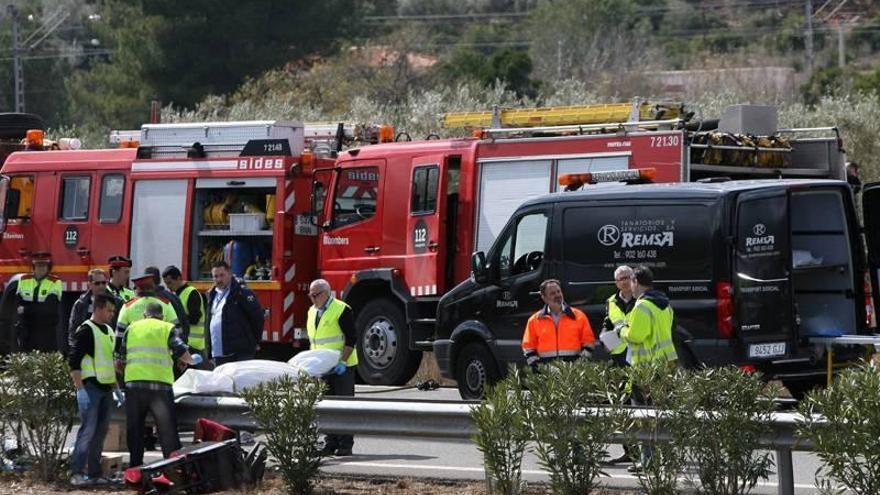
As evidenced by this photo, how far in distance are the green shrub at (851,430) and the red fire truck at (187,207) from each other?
11.0 meters

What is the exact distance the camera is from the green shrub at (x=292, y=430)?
11008mm

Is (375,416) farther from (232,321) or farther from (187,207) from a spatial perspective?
(187,207)

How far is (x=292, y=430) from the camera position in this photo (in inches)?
433

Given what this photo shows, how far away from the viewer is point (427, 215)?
59.0 ft

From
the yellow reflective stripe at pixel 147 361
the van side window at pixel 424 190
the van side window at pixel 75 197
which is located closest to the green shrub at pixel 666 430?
the yellow reflective stripe at pixel 147 361

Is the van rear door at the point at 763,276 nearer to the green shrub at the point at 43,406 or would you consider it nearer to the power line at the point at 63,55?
the green shrub at the point at 43,406

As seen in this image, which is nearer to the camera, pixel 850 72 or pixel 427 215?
pixel 427 215

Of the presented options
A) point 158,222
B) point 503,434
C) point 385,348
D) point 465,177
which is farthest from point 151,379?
point 158,222

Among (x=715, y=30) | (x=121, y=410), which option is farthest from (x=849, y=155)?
(x=715, y=30)

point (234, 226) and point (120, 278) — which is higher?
point (234, 226)

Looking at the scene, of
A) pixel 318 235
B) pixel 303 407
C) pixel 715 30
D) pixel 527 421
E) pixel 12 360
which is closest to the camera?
pixel 527 421

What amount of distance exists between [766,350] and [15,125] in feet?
48.9

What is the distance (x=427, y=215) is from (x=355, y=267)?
4.22 feet

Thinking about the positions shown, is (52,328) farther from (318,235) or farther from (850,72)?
(850,72)
